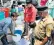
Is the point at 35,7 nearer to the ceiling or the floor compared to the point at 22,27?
nearer to the ceiling

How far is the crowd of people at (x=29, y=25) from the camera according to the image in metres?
2.42

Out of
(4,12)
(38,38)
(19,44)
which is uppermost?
(4,12)

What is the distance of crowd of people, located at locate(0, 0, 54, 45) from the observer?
2.42m

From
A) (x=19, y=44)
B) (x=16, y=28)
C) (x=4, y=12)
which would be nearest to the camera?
(x=19, y=44)

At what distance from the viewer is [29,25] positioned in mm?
3189

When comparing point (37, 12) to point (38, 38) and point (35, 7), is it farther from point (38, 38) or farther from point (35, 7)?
point (38, 38)

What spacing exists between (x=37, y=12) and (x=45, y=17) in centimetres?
81

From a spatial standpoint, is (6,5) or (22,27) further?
(6,5)

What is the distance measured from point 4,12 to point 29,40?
0.80 meters

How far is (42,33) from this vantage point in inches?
95.8

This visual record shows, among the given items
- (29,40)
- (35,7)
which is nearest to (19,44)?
(29,40)

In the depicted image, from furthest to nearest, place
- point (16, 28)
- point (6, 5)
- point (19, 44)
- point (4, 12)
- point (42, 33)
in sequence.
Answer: point (6, 5) < point (4, 12) < point (16, 28) < point (19, 44) < point (42, 33)

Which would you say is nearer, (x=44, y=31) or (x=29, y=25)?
(x=44, y=31)

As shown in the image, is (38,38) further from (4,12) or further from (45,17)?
(4,12)
